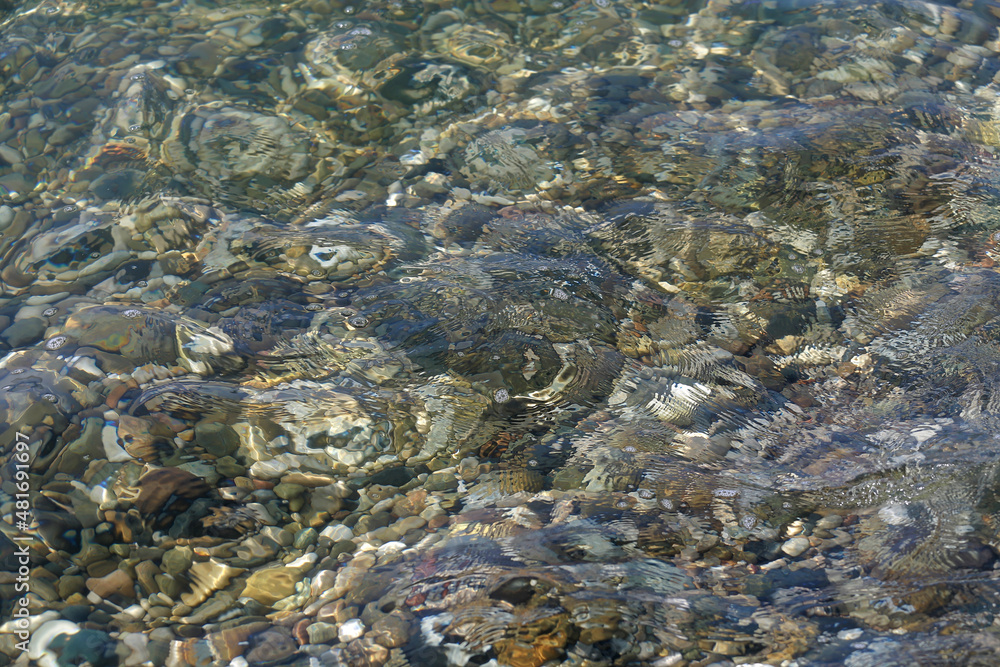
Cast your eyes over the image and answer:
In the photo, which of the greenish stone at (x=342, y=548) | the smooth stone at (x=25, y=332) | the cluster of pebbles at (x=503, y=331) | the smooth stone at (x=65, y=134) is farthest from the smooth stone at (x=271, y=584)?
the smooth stone at (x=65, y=134)

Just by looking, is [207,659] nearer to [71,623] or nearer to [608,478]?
[71,623]

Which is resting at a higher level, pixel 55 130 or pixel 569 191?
pixel 55 130

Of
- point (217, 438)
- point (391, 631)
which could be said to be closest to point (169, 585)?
point (217, 438)

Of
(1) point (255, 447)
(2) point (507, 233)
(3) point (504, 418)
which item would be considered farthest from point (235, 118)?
(3) point (504, 418)

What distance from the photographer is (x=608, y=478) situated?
8.42 feet

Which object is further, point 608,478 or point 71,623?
point 608,478

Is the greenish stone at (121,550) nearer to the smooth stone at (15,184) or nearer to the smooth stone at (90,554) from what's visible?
the smooth stone at (90,554)

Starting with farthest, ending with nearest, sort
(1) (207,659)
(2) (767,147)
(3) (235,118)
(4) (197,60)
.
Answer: (4) (197,60), (3) (235,118), (2) (767,147), (1) (207,659)

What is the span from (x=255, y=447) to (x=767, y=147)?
3.06 m

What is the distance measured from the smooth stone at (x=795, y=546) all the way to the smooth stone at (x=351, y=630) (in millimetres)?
1386

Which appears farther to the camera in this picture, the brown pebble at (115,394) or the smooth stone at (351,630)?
the brown pebble at (115,394)

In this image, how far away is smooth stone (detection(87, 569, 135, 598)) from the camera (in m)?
2.31

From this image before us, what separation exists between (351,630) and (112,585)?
848 mm

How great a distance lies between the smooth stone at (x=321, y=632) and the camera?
7.09 ft
